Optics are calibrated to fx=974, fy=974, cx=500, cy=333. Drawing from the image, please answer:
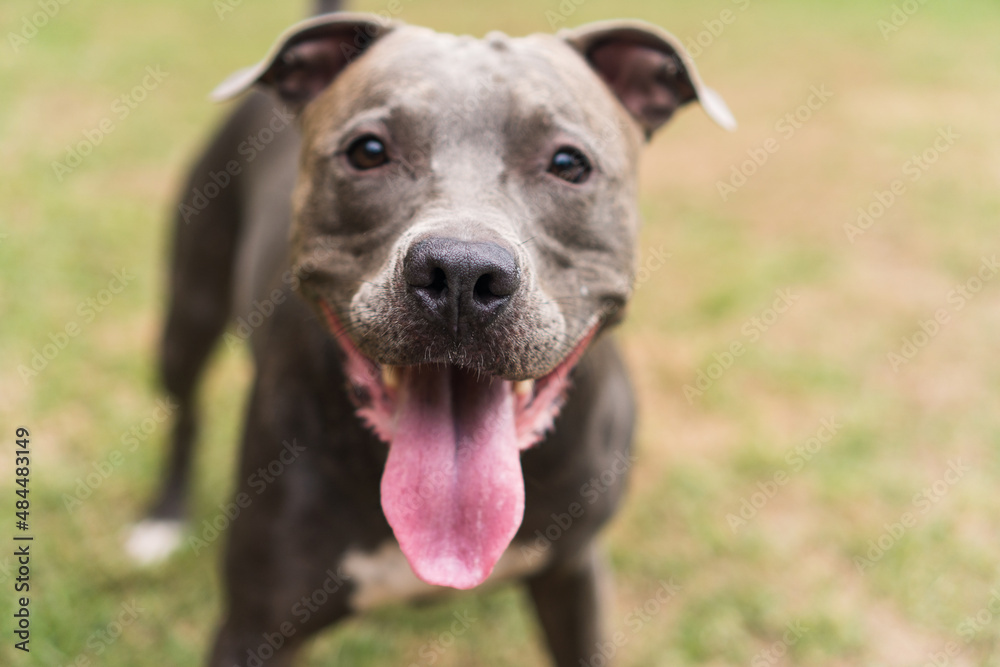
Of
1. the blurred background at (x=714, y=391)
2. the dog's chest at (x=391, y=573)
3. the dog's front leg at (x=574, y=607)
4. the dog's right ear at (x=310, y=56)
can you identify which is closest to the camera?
the dog's chest at (x=391, y=573)

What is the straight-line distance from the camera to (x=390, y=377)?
236cm

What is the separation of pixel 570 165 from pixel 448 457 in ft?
2.54

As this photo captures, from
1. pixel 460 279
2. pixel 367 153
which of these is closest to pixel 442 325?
pixel 460 279

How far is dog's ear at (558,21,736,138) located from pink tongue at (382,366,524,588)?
1.09m

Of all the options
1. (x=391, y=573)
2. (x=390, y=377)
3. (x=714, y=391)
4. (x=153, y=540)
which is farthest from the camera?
(x=714, y=391)

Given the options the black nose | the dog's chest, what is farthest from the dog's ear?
the dog's chest

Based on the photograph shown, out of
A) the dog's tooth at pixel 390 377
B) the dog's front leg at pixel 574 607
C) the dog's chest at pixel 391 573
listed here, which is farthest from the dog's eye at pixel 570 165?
the dog's front leg at pixel 574 607

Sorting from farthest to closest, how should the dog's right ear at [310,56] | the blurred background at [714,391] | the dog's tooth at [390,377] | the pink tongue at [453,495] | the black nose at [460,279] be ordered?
the blurred background at [714,391], the dog's right ear at [310,56], the dog's tooth at [390,377], the pink tongue at [453,495], the black nose at [460,279]

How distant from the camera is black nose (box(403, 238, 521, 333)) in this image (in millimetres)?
1954

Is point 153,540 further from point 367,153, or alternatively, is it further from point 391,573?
point 367,153

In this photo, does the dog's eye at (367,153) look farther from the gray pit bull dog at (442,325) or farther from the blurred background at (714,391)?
the blurred background at (714,391)

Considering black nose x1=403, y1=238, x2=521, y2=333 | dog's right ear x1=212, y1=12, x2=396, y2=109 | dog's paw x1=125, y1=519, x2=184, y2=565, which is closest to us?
black nose x1=403, y1=238, x2=521, y2=333

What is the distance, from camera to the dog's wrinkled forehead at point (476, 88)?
2.35 metres

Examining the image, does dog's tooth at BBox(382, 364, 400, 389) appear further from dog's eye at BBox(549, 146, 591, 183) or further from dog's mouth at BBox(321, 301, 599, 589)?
dog's eye at BBox(549, 146, 591, 183)
